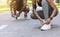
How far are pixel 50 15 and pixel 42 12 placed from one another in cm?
37

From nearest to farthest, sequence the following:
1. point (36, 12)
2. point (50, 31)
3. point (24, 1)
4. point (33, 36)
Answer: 1. point (33, 36)
2. point (50, 31)
3. point (36, 12)
4. point (24, 1)

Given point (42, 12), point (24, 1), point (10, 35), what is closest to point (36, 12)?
point (42, 12)

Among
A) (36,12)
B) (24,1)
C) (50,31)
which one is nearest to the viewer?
(50,31)

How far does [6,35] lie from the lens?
6754 millimetres

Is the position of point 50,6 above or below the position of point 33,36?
above

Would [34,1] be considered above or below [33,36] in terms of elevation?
above

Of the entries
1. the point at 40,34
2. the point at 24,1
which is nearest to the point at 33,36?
the point at 40,34

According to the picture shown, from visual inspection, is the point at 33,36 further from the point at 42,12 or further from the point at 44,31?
the point at 42,12

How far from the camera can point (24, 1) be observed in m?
10.3

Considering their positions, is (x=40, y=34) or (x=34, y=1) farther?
(x=34, y=1)

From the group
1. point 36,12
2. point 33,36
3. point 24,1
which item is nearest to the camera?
point 33,36

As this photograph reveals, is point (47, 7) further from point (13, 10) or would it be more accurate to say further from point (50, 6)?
point (13, 10)

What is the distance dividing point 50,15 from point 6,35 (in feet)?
5.30

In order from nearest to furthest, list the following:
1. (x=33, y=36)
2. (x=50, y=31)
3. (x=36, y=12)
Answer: (x=33, y=36) < (x=50, y=31) < (x=36, y=12)
